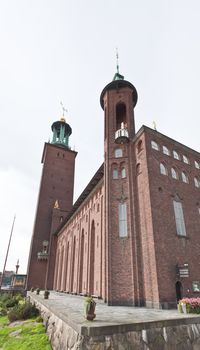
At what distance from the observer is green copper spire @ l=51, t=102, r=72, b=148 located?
54281 mm

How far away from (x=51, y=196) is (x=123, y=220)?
102 ft

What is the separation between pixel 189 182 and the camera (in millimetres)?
18766

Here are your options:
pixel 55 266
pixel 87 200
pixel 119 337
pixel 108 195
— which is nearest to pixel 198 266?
pixel 108 195

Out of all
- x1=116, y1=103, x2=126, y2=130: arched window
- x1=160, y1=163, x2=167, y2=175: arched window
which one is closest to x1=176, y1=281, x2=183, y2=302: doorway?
x1=160, y1=163, x2=167, y2=175: arched window

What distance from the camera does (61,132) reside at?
55000mm

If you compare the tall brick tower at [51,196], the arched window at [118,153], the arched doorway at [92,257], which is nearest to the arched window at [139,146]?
the arched window at [118,153]

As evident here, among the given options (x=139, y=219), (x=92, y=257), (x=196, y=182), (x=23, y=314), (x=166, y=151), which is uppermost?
(x=166, y=151)

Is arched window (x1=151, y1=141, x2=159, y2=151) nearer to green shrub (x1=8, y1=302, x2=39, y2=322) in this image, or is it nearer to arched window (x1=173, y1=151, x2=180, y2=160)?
arched window (x1=173, y1=151, x2=180, y2=160)

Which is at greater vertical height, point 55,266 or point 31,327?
point 55,266

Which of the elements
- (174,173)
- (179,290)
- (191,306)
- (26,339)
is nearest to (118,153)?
(174,173)

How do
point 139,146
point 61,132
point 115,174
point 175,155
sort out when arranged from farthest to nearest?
1. point 61,132
2. point 175,155
3. point 115,174
4. point 139,146

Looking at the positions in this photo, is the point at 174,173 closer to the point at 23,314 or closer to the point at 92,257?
the point at 92,257

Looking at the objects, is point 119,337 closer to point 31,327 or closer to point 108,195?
point 31,327

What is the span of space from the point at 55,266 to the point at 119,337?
36.0 metres
